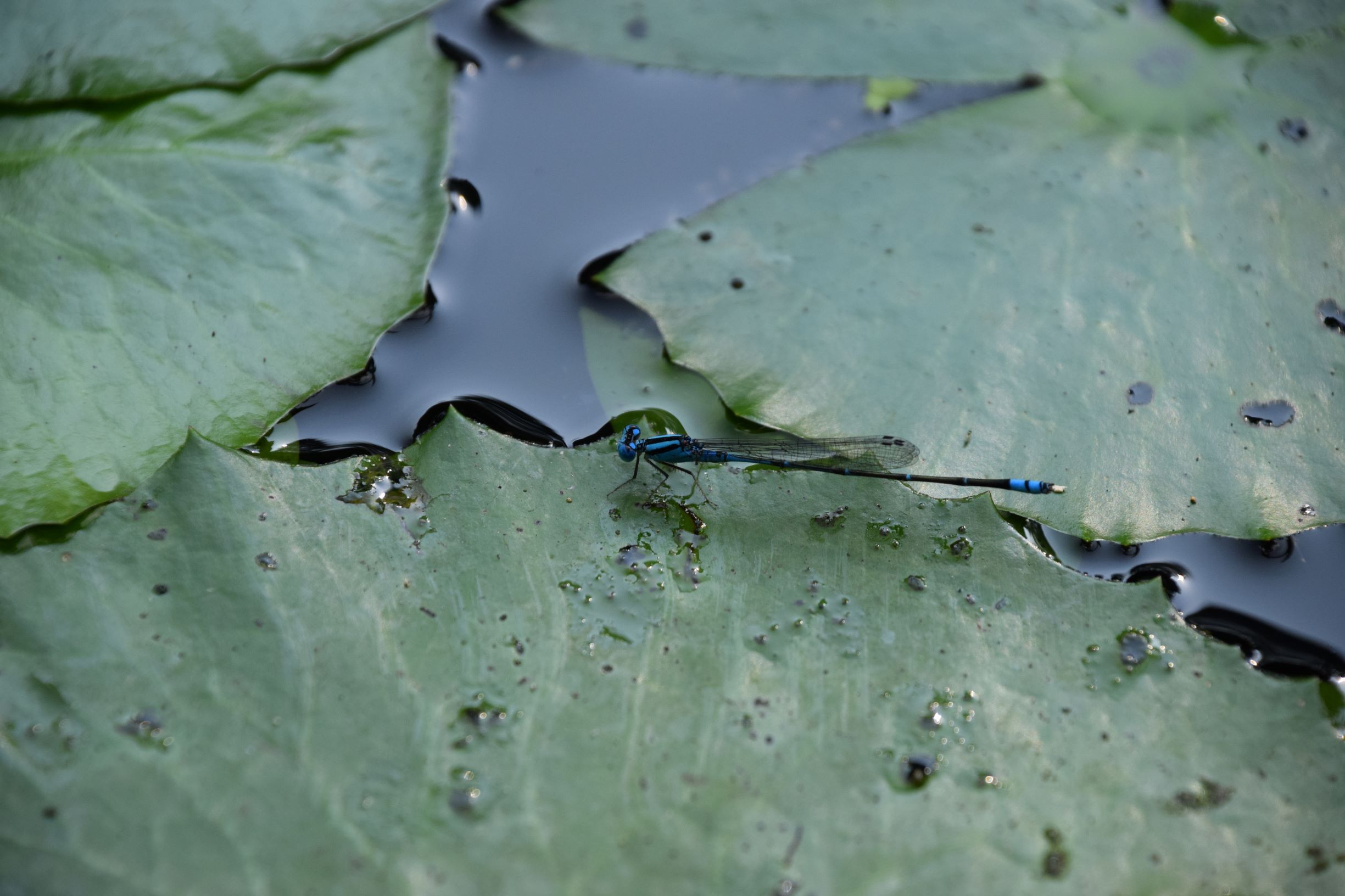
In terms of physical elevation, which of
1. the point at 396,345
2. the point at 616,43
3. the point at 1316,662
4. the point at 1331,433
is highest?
the point at 616,43

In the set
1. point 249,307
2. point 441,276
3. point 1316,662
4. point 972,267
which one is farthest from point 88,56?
point 1316,662

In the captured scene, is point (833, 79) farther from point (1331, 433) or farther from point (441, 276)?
point (1331, 433)

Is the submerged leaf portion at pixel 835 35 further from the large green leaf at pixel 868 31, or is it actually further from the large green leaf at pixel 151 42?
the large green leaf at pixel 151 42

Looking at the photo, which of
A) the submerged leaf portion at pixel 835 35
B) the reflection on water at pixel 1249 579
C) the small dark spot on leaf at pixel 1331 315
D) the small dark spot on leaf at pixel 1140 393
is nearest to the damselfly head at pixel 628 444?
the reflection on water at pixel 1249 579

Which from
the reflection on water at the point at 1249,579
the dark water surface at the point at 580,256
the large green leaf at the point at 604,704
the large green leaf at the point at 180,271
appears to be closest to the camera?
the large green leaf at the point at 604,704

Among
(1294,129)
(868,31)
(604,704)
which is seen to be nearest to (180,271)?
(604,704)

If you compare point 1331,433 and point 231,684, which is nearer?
point 231,684

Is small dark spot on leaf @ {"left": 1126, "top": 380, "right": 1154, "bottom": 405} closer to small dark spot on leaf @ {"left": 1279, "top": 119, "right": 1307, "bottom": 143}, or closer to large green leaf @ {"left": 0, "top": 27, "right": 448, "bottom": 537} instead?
small dark spot on leaf @ {"left": 1279, "top": 119, "right": 1307, "bottom": 143}

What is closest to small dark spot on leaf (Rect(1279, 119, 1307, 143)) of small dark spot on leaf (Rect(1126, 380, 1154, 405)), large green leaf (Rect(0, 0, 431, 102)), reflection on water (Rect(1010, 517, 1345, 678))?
small dark spot on leaf (Rect(1126, 380, 1154, 405))
